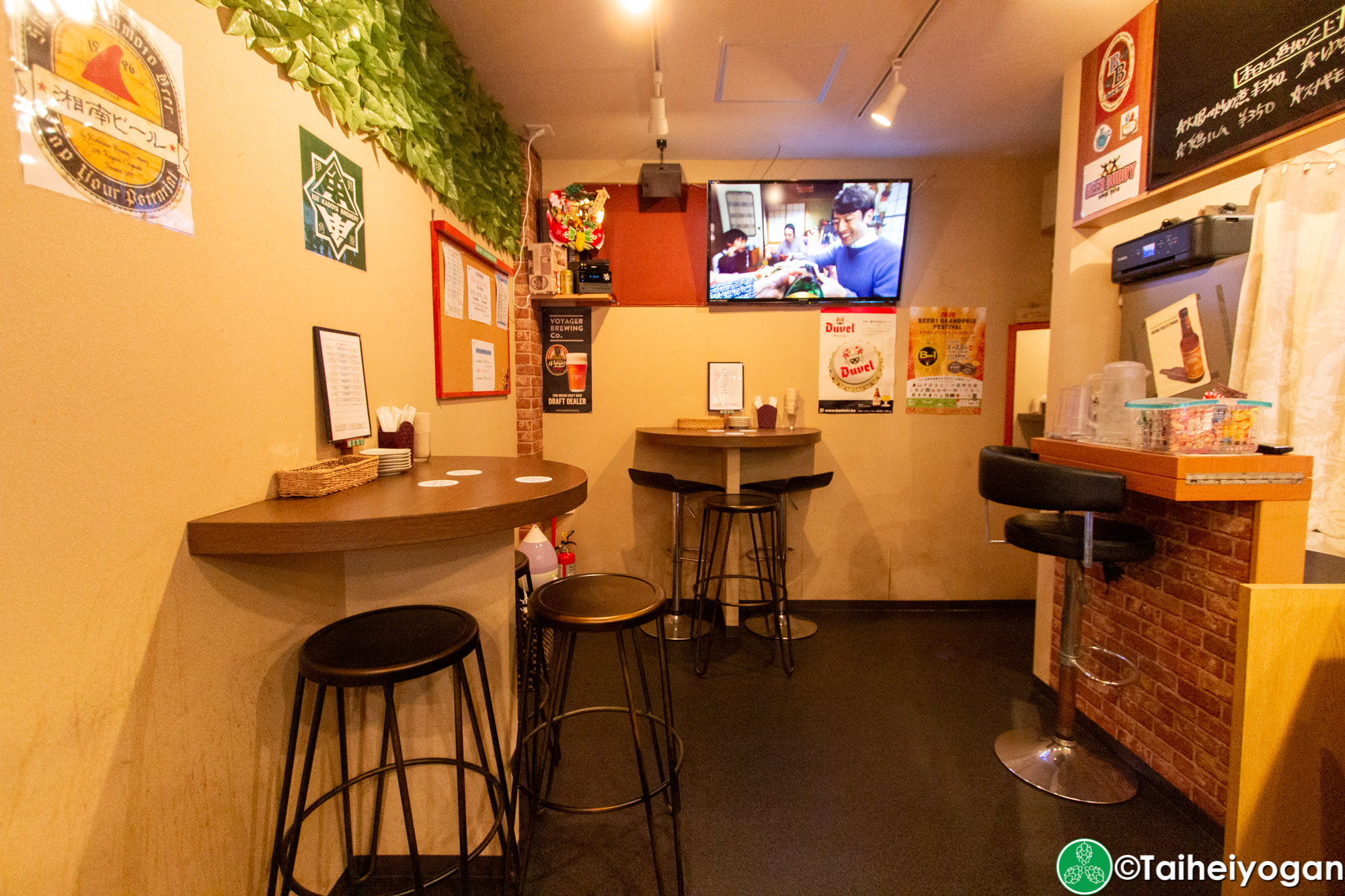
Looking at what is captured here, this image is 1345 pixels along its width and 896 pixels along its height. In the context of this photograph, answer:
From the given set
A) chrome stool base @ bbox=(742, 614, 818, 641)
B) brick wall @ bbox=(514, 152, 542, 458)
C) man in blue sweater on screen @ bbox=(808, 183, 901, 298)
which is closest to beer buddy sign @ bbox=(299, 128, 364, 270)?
brick wall @ bbox=(514, 152, 542, 458)

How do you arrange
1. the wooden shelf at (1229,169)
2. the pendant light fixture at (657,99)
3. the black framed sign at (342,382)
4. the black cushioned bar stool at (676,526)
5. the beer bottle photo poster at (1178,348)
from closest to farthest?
the black framed sign at (342,382), the wooden shelf at (1229,169), the beer bottle photo poster at (1178,348), the pendant light fixture at (657,99), the black cushioned bar stool at (676,526)

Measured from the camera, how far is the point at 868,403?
11.1ft

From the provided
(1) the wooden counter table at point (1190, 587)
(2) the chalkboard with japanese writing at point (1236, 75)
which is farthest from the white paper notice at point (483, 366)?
(2) the chalkboard with japanese writing at point (1236, 75)

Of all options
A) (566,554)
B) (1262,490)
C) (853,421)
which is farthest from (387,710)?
(853,421)

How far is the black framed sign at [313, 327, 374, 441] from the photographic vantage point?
1.42 m

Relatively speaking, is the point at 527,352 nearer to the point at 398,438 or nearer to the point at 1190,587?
the point at 398,438

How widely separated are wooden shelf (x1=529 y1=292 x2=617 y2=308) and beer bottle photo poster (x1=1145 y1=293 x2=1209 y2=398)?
7.96 ft

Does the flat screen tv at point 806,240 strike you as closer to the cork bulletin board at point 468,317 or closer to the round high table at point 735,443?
the round high table at point 735,443

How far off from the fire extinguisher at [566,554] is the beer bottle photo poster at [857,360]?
68.2 inches

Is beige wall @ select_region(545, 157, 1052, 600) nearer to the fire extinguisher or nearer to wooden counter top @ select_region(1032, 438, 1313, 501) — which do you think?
the fire extinguisher

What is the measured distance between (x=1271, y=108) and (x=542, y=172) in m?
3.10

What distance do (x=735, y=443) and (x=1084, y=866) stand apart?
1851mm

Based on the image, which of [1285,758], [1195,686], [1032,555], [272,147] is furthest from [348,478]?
[1032,555]

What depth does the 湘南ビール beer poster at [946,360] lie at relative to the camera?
11.0 ft
